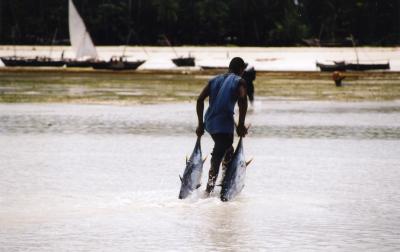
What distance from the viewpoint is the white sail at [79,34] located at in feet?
270

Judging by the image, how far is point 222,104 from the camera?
12359mm

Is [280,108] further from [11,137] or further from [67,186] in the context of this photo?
[67,186]

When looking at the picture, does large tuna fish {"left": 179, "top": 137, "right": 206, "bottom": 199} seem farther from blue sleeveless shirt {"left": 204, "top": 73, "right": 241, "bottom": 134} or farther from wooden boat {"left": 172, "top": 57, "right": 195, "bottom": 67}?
wooden boat {"left": 172, "top": 57, "right": 195, "bottom": 67}

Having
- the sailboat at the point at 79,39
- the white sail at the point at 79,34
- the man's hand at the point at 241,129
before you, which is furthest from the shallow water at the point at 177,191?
the white sail at the point at 79,34

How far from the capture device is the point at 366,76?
67188 mm

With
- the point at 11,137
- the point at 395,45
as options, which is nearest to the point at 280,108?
the point at 11,137

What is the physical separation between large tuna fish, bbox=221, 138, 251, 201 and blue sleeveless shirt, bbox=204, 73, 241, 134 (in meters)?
0.26

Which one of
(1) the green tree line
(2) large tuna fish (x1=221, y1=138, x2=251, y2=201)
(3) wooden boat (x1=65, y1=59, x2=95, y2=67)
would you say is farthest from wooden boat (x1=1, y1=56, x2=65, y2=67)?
(2) large tuna fish (x1=221, y1=138, x2=251, y2=201)

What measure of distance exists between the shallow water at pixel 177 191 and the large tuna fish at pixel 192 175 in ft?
0.42

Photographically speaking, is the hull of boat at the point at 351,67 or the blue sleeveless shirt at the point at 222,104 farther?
the hull of boat at the point at 351,67

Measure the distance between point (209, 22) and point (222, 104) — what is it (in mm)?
77493

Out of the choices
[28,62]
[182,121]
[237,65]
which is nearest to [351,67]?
[28,62]

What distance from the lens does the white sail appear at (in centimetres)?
8231

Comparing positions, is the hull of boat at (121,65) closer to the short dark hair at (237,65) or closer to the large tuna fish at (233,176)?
the short dark hair at (237,65)
